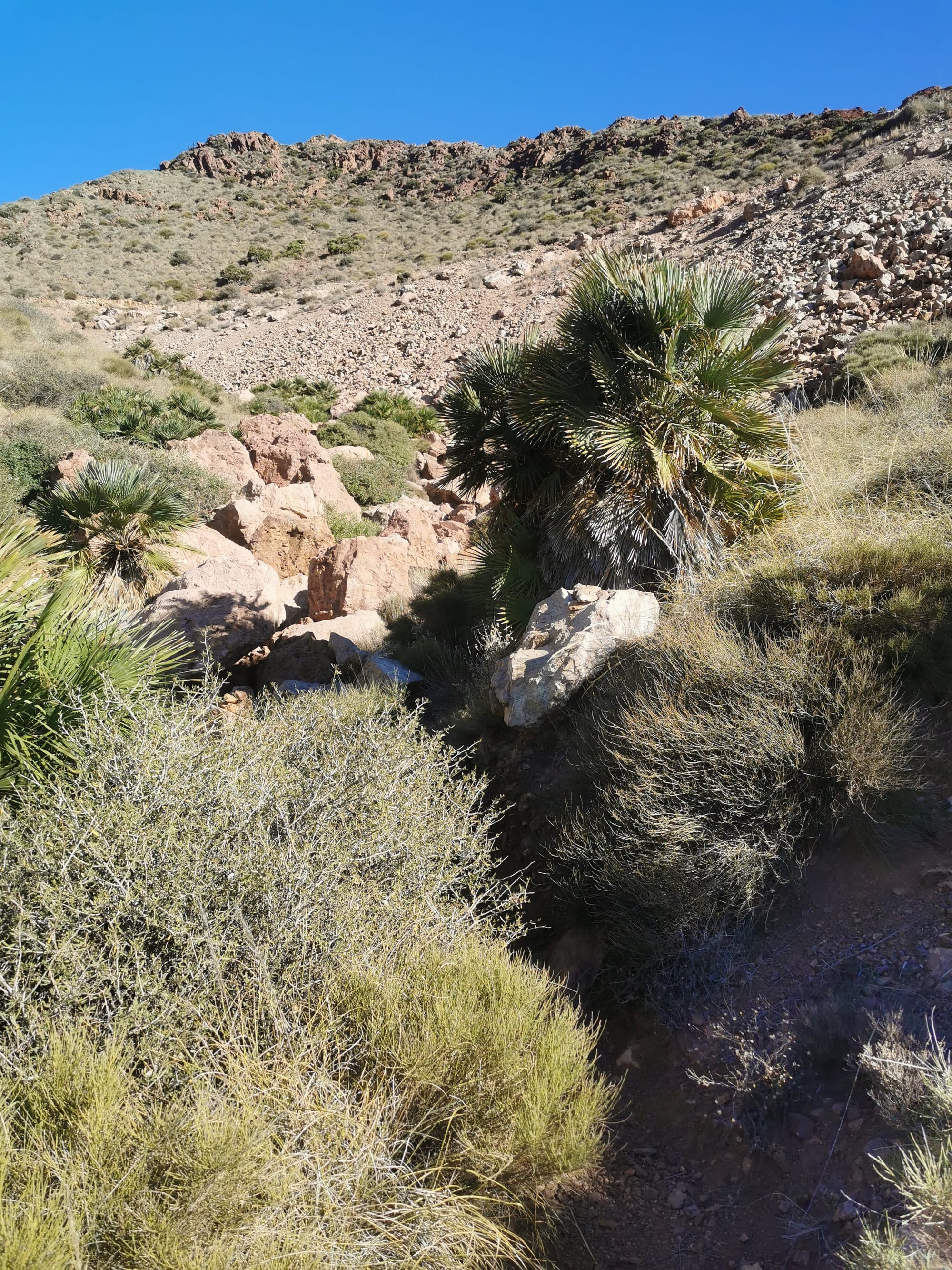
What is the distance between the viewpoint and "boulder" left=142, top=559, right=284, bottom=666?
→ 29.5 ft

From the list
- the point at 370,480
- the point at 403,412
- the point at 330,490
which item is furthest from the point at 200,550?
the point at 403,412

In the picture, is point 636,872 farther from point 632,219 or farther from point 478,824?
point 632,219

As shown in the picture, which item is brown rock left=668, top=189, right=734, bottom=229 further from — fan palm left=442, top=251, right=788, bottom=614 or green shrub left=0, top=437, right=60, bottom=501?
fan palm left=442, top=251, right=788, bottom=614

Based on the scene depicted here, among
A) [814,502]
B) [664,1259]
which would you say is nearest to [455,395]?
[814,502]

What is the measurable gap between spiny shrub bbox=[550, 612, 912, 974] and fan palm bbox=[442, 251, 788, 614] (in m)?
2.06

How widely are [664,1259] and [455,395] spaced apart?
7.39 m

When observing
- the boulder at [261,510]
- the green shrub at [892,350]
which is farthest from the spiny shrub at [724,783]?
the boulder at [261,510]

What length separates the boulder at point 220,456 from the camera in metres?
14.5

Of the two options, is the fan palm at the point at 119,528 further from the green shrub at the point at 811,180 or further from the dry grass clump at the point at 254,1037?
the green shrub at the point at 811,180

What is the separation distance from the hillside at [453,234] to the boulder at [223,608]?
30.7 feet

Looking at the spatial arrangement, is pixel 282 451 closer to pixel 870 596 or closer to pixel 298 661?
pixel 298 661

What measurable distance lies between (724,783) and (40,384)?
58.7 ft

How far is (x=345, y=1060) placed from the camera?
9.07ft

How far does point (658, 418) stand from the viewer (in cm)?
663
